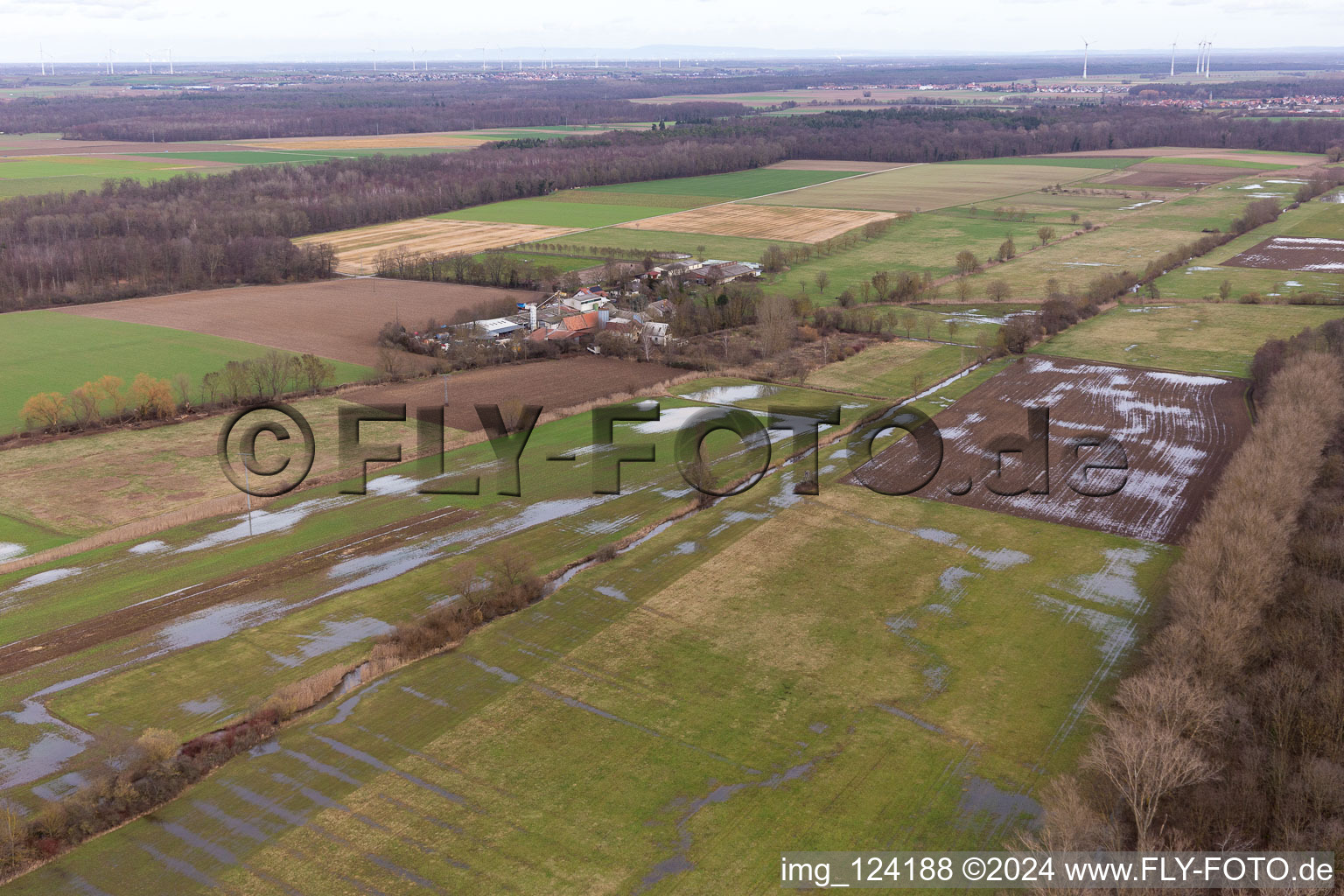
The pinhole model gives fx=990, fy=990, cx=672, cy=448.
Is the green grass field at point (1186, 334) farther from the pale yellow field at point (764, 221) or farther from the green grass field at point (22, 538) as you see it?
the green grass field at point (22, 538)

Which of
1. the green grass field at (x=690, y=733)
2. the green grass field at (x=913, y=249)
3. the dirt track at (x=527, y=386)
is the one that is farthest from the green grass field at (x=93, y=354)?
the green grass field at (x=913, y=249)

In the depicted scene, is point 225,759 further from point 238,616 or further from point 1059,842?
point 1059,842

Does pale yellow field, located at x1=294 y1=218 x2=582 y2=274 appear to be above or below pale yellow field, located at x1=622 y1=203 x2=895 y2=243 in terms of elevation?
below

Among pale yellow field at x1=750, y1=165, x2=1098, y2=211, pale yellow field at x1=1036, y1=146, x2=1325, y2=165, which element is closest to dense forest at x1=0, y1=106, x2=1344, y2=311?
pale yellow field at x1=1036, y1=146, x2=1325, y2=165

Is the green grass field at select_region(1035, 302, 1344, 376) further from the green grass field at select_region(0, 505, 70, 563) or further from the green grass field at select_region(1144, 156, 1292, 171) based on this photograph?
the green grass field at select_region(1144, 156, 1292, 171)

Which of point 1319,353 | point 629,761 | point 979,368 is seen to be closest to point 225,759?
point 629,761

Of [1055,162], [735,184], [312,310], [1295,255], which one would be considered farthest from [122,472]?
[1055,162]
